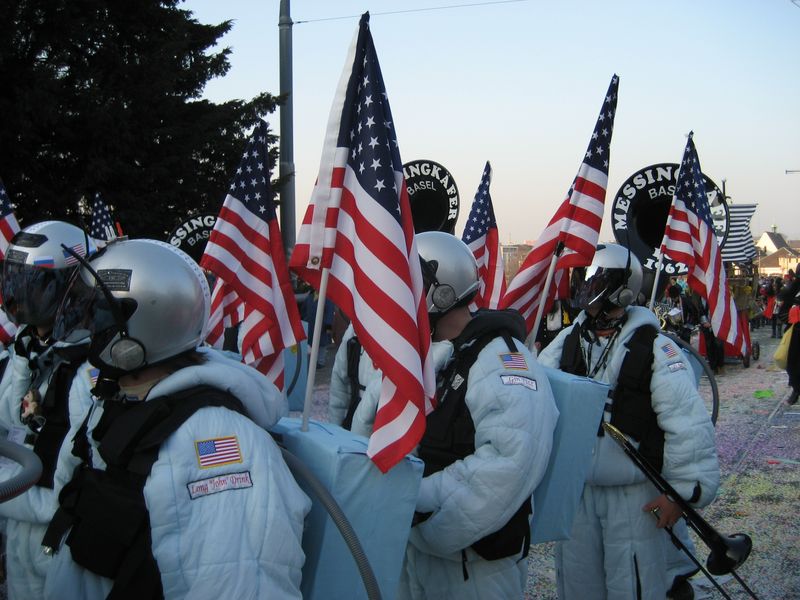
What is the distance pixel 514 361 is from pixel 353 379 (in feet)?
5.17

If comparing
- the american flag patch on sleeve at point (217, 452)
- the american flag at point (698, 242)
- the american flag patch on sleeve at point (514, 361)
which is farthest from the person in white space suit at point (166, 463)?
the american flag at point (698, 242)

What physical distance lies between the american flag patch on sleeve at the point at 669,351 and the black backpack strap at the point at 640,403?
69mm

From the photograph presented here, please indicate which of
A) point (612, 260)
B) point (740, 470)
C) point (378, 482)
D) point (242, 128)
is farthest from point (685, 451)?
point (242, 128)

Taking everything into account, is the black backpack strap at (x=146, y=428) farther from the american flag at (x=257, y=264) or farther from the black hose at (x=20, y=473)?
the american flag at (x=257, y=264)

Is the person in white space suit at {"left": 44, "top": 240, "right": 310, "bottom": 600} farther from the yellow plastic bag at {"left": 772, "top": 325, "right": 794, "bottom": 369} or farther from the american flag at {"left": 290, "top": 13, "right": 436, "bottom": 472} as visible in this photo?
the yellow plastic bag at {"left": 772, "top": 325, "right": 794, "bottom": 369}

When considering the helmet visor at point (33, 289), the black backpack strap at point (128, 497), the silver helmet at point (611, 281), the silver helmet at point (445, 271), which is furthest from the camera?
the silver helmet at point (611, 281)

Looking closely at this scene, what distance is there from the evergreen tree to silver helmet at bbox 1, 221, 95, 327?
1053cm

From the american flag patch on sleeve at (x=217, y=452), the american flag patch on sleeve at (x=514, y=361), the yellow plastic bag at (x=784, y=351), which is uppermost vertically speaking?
the american flag patch on sleeve at (x=217, y=452)

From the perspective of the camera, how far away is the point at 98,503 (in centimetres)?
205

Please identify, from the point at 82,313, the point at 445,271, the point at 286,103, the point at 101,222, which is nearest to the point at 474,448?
the point at 445,271

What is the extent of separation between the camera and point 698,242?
233 inches

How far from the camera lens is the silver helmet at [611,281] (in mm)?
4520

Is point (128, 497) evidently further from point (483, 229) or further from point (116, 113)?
point (116, 113)

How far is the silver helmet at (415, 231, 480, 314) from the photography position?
352 centimetres
